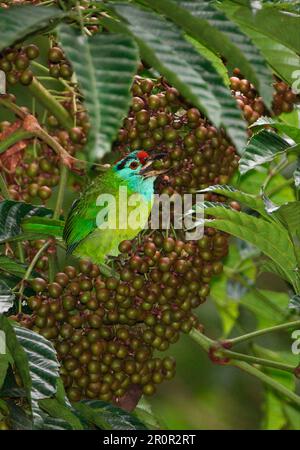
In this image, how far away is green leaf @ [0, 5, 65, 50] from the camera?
1291 millimetres

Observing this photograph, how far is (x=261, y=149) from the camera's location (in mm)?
2055

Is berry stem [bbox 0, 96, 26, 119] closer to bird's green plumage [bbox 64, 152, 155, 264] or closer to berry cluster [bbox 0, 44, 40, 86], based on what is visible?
berry cluster [bbox 0, 44, 40, 86]

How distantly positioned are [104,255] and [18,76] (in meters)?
0.59

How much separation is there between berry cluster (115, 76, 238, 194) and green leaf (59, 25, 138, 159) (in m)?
0.91

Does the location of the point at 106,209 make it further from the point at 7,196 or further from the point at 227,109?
the point at 227,109

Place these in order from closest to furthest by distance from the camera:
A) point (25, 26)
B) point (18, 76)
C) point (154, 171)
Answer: point (25, 26), point (18, 76), point (154, 171)

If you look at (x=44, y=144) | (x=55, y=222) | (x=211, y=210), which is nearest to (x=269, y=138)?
(x=211, y=210)

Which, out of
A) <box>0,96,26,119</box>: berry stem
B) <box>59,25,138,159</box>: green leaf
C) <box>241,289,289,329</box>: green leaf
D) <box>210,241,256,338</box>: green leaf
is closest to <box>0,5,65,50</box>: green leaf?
<box>59,25,138,159</box>: green leaf

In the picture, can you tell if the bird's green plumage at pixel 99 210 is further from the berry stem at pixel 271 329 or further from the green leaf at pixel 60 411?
A: the green leaf at pixel 60 411

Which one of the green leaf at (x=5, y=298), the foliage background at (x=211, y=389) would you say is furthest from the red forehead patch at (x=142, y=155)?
the foliage background at (x=211, y=389)

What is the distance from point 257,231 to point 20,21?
Result: 3.18ft

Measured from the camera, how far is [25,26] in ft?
4.33

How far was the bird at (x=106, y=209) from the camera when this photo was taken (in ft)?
8.16
